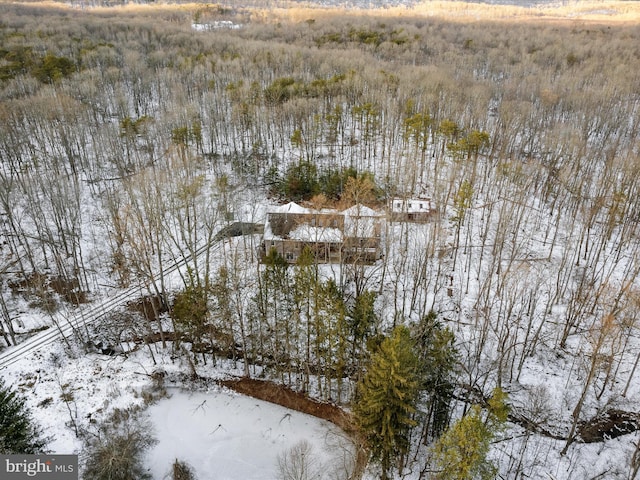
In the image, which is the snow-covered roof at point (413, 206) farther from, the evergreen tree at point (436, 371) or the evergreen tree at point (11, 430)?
the evergreen tree at point (11, 430)

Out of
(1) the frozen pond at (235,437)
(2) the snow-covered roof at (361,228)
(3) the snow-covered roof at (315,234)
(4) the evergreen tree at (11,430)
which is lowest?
(1) the frozen pond at (235,437)

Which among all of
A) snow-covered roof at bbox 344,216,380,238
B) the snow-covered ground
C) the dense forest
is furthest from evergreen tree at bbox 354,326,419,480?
snow-covered roof at bbox 344,216,380,238

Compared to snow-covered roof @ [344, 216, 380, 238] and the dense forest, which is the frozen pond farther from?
snow-covered roof @ [344, 216, 380, 238]

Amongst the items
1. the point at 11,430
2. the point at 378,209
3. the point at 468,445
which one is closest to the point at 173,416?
the point at 11,430

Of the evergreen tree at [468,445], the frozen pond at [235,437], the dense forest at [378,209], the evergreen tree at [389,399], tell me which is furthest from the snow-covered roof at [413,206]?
the evergreen tree at [468,445]

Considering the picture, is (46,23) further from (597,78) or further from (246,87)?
(597,78)

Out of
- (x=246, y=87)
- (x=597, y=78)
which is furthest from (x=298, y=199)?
(x=597, y=78)
